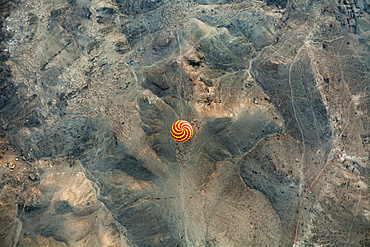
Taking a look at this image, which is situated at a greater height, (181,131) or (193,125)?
(181,131)

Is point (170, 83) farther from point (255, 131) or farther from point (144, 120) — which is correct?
point (255, 131)

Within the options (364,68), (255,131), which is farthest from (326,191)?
(364,68)

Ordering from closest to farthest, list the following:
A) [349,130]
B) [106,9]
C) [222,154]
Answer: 1. [222,154]
2. [349,130]
3. [106,9]

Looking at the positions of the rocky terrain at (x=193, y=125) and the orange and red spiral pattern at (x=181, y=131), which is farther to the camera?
the rocky terrain at (x=193, y=125)

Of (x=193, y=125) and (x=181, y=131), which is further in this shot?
(x=193, y=125)

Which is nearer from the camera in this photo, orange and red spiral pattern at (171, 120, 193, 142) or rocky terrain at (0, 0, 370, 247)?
orange and red spiral pattern at (171, 120, 193, 142)
